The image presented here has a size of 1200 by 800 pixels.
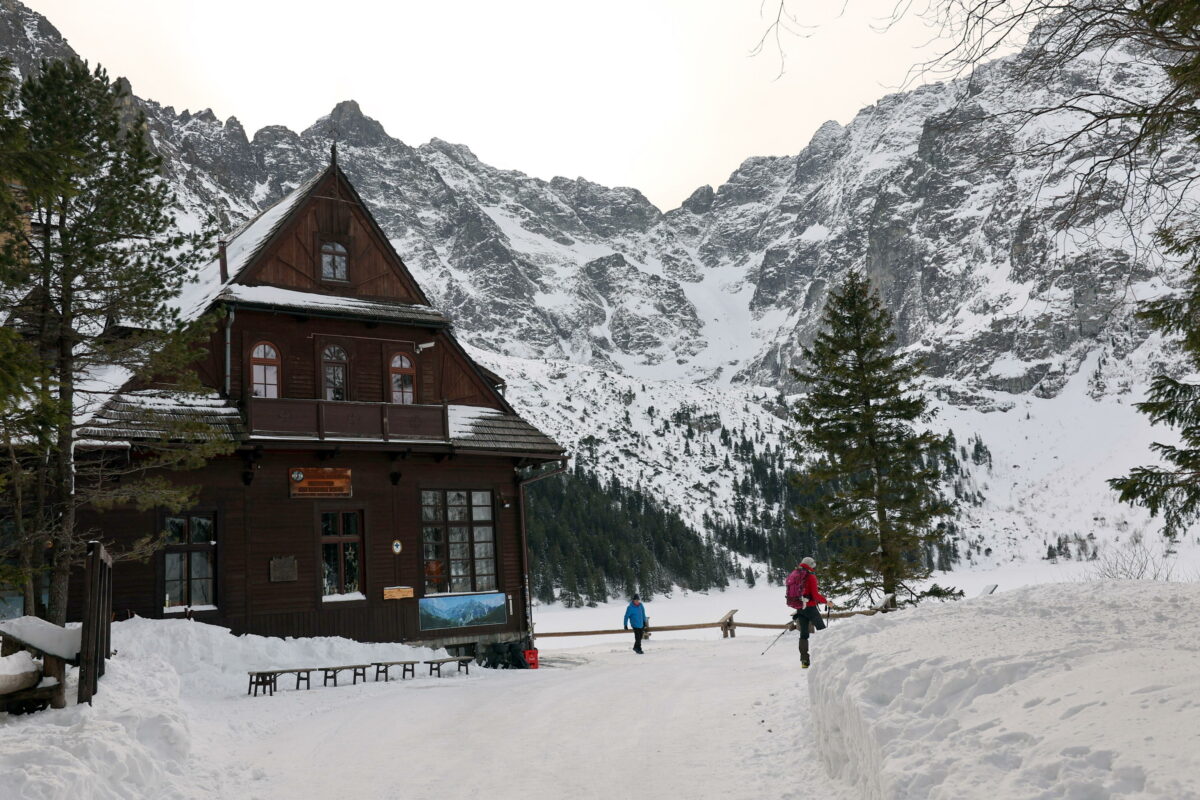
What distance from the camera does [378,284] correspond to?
2298cm

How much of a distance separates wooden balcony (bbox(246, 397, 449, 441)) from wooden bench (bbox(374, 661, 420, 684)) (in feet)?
16.9

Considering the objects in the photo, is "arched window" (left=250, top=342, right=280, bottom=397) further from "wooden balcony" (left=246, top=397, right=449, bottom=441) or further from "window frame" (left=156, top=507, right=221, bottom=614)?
"window frame" (left=156, top=507, right=221, bottom=614)

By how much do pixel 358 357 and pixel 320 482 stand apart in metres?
3.21

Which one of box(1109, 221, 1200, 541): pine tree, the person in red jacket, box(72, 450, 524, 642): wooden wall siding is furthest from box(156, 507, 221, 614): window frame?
box(1109, 221, 1200, 541): pine tree

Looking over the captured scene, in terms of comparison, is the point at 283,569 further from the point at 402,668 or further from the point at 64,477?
the point at 64,477

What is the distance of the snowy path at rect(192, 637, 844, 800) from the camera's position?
27.5 feet

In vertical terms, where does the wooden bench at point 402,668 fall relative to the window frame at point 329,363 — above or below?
below

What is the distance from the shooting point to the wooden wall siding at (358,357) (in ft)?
68.1

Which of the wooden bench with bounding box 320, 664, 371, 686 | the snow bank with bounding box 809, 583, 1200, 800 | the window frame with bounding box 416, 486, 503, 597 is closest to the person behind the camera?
the snow bank with bounding box 809, 583, 1200, 800

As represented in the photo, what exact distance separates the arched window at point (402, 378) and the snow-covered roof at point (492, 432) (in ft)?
3.85

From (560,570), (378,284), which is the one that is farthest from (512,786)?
(560,570)

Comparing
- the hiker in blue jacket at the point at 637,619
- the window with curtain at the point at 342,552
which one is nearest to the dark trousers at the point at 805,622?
the window with curtain at the point at 342,552

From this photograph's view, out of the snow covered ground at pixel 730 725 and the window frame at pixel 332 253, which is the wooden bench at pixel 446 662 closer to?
the snow covered ground at pixel 730 725

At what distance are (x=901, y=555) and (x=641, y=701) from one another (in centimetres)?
1446
